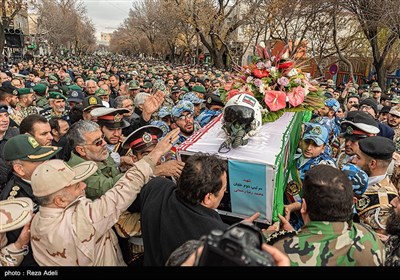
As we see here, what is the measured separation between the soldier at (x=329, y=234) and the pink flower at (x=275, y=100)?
5.29ft

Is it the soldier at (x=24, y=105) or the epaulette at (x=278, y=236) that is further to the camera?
the soldier at (x=24, y=105)

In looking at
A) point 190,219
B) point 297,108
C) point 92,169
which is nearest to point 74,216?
point 92,169

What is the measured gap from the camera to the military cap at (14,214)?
6.54 feet

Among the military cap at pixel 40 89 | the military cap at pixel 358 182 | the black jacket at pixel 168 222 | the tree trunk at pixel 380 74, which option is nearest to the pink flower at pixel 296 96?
the military cap at pixel 358 182

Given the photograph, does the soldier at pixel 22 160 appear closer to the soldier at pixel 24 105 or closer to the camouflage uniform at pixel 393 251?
the camouflage uniform at pixel 393 251

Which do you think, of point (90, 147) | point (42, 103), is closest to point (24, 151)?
point (90, 147)

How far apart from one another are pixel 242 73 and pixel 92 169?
2417mm

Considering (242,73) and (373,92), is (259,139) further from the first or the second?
(373,92)

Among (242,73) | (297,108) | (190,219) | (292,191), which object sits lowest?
(292,191)

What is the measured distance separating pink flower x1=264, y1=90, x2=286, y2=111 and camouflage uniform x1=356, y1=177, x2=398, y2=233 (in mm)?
1196

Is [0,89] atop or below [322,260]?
atop

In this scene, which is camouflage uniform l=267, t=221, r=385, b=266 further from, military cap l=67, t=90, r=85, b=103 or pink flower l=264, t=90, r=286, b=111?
military cap l=67, t=90, r=85, b=103

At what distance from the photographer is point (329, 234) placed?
70.4 inches

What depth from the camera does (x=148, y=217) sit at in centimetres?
218
